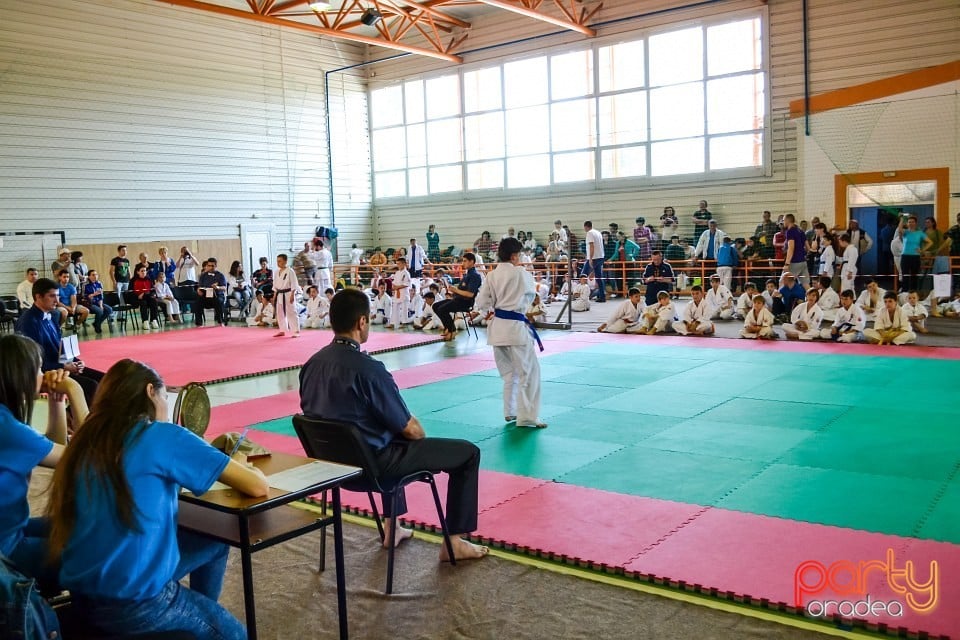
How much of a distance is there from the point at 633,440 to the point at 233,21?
19.4 meters

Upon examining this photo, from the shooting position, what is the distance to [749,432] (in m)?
6.73

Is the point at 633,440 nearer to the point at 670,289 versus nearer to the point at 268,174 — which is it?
the point at 670,289

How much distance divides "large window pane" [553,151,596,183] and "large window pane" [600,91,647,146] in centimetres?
60

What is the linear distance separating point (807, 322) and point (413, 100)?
16.0 m

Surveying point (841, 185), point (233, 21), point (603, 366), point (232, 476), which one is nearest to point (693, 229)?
point (841, 185)

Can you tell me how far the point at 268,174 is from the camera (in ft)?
75.8

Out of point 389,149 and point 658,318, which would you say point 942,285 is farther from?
point 389,149

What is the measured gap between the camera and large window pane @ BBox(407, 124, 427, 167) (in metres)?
24.9

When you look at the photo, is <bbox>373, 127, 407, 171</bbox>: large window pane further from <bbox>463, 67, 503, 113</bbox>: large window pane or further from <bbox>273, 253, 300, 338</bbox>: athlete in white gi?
<bbox>273, 253, 300, 338</bbox>: athlete in white gi

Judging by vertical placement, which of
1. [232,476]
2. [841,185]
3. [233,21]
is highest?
[233,21]

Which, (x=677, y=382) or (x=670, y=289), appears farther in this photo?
(x=670, y=289)

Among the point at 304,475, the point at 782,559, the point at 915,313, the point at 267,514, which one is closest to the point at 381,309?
the point at 915,313

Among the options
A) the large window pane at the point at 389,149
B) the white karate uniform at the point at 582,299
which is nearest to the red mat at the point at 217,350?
the white karate uniform at the point at 582,299

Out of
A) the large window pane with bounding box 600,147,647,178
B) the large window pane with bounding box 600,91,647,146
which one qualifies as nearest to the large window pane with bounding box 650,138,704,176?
the large window pane with bounding box 600,147,647,178
